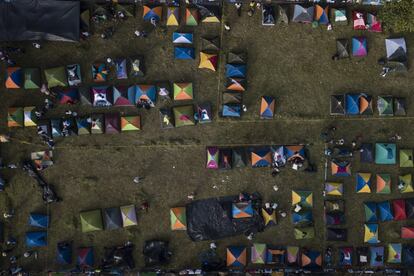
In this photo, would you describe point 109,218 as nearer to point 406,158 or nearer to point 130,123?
point 130,123

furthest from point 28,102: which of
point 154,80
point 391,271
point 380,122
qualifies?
point 391,271

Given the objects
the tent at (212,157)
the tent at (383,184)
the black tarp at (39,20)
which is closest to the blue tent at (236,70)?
the tent at (212,157)

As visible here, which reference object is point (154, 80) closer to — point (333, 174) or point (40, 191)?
point (40, 191)

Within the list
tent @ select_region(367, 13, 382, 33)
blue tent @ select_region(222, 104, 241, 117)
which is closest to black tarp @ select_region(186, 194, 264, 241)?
blue tent @ select_region(222, 104, 241, 117)

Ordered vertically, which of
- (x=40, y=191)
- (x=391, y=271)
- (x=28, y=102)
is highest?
(x=28, y=102)

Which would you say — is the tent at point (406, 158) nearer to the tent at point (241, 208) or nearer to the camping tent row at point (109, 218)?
the tent at point (241, 208)

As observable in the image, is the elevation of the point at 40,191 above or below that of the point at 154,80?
below
